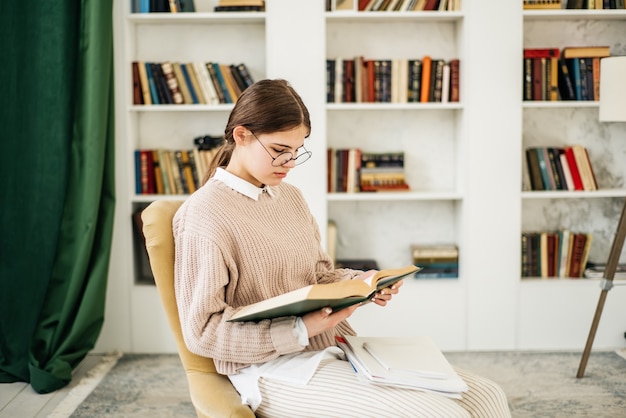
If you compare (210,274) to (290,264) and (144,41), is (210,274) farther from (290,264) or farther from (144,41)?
(144,41)

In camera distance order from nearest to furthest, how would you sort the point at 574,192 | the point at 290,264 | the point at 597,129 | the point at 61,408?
the point at 290,264
the point at 61,408
the point at 574,192
the point at 597,129

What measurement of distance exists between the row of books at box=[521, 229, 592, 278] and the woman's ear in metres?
2.22

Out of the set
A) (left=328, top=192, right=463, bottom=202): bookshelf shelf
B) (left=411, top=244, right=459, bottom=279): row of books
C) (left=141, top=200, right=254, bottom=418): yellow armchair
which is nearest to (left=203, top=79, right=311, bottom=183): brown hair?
(left=141, top=200, right=254, bottom=418): yellow armchair

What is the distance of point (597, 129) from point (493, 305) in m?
1.08

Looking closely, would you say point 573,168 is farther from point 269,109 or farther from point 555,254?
point 269,109

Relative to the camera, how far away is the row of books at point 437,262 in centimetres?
361

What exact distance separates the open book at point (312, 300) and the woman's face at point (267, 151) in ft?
1.20

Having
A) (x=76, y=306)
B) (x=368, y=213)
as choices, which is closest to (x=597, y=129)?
(x=368, y=213)

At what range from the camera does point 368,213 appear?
3.80 meters

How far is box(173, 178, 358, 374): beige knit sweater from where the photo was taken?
159cm

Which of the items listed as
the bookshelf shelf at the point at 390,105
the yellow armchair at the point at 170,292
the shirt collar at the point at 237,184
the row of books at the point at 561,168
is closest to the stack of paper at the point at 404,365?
the yellow armchair at the point at 170,292

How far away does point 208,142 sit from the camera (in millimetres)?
3619

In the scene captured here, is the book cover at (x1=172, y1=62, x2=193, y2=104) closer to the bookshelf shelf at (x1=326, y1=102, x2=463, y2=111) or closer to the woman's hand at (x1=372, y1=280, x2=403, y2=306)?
the bookshelf shelf at (x1=326, y1=102, x2=463, y2=111)

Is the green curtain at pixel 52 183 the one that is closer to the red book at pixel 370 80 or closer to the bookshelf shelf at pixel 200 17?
the bookshelf shelf at pixel 200 17
